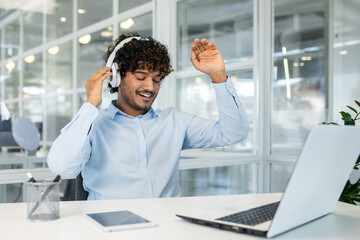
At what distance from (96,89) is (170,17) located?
5.47 feet

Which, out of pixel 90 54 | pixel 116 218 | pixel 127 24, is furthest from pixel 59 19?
pixel 116 218

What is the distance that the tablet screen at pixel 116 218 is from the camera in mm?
968

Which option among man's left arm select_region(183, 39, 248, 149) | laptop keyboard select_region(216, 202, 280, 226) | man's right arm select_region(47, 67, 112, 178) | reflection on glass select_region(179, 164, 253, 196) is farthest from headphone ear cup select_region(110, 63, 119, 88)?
reflection on glass select_region(179, 164, 253, 196)

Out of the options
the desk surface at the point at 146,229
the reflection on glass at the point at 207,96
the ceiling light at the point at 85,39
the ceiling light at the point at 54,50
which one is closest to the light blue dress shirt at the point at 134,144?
the desk surface at the point at 146,229

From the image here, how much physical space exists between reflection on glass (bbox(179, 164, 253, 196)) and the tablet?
2340mm

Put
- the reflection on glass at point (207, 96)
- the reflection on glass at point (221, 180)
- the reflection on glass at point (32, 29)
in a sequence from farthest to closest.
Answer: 1. the reflection on glass at point (221, 180)
2. the reflection on glass at point (207, 96)
3. the reflection on glass at point (32, 29)

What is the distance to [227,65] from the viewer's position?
11.7 feet

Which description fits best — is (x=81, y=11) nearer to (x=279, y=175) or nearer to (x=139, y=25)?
(x=139, y=25)

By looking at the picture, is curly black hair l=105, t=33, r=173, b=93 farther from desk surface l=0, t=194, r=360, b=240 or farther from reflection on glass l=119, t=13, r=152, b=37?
reflection on glass l=119, t=13, r=152, b=37

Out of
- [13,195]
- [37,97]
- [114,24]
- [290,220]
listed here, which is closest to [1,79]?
[37,97]

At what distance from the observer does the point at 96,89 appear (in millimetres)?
1547

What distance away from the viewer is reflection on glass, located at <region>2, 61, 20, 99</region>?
7.55 ft

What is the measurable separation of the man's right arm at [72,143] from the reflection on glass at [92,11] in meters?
1.34

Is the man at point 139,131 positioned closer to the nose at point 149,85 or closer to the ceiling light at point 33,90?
the nose at point 149,85
